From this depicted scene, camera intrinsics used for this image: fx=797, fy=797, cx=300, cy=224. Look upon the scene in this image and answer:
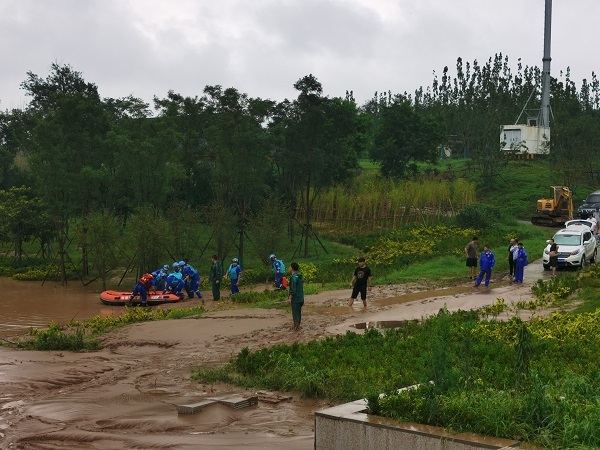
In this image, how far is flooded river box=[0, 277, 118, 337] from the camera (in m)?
26.7

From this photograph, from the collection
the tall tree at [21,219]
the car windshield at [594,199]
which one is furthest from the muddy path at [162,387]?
the car windshield at [594,199]

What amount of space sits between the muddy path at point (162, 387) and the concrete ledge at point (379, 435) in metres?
1.02

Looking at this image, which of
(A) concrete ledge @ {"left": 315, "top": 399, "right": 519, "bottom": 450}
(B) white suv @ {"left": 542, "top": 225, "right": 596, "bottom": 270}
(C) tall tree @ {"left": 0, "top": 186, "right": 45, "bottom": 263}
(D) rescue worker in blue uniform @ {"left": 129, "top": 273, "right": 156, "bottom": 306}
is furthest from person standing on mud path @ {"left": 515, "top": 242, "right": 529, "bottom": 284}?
(C) tall tree @ {"left": 0, "top": 186, "right": 45, "bottom": 263}

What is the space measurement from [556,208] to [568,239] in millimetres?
15089

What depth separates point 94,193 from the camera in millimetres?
40781

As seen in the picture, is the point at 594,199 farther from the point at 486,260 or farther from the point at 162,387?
the point at 162,387

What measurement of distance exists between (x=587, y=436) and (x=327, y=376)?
19.5 ft

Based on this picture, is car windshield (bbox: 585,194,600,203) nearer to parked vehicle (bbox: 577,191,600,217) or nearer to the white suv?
parked vehicle (bbox: 577,191,600,217)

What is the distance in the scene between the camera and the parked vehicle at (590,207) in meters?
44.7

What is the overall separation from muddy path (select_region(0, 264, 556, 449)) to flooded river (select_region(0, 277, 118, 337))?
237 inches

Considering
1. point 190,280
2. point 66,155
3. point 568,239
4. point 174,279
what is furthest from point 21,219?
point 568,239

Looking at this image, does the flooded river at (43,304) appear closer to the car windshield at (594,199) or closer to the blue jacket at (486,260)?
the blue jacket at (486,260)

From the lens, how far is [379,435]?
923 cm

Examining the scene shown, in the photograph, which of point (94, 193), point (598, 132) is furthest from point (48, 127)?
point (598, 132)
